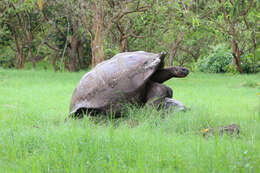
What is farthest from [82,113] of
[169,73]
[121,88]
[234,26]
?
[234,26]

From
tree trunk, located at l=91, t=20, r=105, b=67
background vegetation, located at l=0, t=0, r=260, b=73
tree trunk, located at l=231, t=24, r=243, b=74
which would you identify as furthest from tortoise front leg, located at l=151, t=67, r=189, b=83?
tree trunk, located at l=231, t=24, r=243, b=74

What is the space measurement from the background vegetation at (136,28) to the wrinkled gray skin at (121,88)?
4362mm

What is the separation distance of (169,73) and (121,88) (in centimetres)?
81

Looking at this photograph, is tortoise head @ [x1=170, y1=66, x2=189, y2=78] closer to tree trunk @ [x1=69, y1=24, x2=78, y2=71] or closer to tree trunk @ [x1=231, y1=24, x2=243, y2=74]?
tree trunk @ [x1=231, y1=24, x2=243, y2=74]

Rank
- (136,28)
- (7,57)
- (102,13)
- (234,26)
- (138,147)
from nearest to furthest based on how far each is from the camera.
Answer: (138,147) < (102,13) < (234,26) < (136,28) < (7,57)

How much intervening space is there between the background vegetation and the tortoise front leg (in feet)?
13.2

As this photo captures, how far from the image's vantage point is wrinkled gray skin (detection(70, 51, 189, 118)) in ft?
14.9

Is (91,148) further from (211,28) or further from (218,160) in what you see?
(211,28)

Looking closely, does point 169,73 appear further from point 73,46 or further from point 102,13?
point 73,46

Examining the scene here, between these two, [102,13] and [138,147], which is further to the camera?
[102,13]

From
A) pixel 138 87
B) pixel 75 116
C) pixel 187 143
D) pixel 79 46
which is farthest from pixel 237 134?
pixel 79 46

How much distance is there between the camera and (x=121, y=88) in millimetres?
4523

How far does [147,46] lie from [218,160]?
51.8ft

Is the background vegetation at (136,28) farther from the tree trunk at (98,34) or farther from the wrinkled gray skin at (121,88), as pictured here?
the wrinkled gray skin at (121,88)
